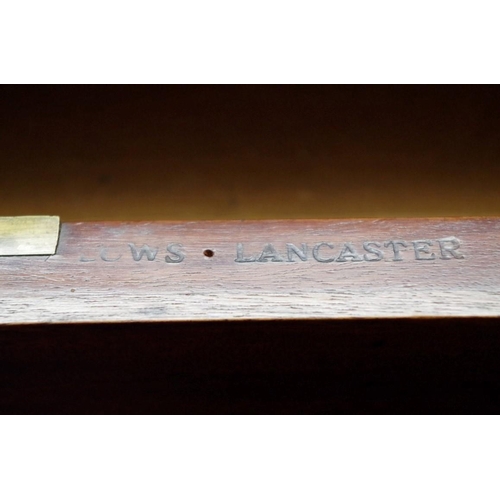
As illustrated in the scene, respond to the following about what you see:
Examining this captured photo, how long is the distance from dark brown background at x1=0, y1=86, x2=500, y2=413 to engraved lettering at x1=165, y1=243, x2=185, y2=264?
0.11m

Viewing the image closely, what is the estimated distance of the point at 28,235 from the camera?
3.27ft

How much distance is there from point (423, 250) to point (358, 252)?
0.32 feet

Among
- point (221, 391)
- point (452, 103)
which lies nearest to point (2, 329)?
point (221, 391)

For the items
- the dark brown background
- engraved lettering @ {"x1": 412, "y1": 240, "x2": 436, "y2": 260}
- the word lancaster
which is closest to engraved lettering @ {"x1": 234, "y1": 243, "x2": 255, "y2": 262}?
the word lancaster

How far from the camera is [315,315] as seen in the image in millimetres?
898

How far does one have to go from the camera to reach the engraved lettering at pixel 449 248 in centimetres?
97

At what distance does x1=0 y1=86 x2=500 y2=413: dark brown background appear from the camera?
0.97m

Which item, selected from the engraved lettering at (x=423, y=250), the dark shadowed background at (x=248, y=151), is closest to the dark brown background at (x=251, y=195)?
the dark shadowed background at (x=248, y=151)

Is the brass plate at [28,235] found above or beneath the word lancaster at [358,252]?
above

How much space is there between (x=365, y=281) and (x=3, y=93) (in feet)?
2.93

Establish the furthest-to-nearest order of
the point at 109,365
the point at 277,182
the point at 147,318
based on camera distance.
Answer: the point at 277,182 < the point at 109,365 < the point at 147,318

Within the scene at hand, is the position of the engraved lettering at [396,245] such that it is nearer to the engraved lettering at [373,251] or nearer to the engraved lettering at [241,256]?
the engraved lettering at [373,251]

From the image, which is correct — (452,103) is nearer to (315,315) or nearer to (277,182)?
(277,182)

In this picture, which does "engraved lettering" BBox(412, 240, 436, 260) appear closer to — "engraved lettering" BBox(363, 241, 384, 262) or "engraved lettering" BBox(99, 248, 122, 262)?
"engraved lettering" BBox(363, 241, 384, 262)
